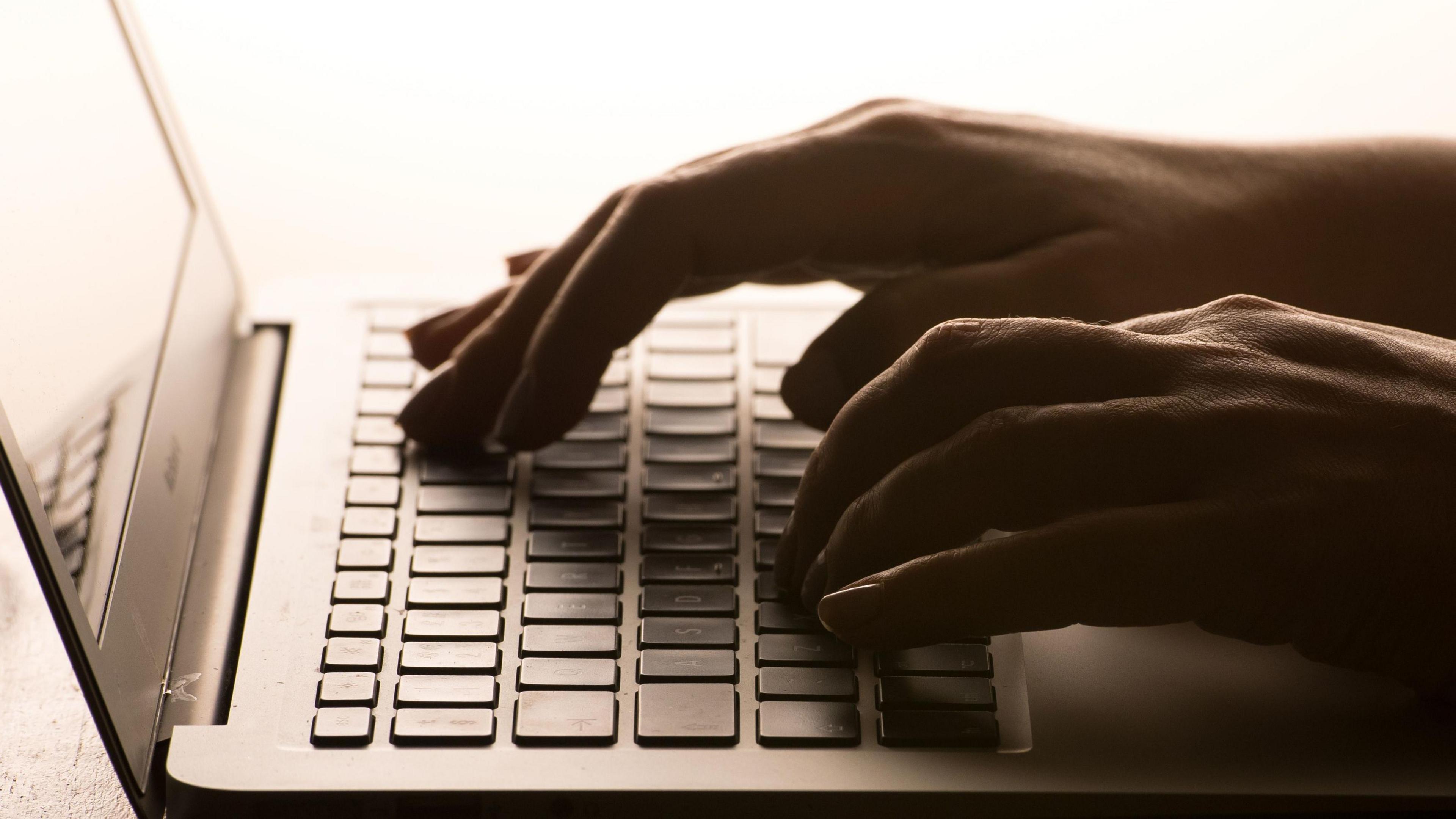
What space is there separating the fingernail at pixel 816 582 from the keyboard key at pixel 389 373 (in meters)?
0.32

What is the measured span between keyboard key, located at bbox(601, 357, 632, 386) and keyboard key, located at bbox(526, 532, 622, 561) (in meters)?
0.14

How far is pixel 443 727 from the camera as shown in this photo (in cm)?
59

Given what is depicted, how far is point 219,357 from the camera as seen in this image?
85cm

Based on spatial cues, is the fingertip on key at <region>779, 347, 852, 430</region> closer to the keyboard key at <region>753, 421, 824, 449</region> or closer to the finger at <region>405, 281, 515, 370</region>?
the keyboard key at <region>753, 421, 824, 449</region>

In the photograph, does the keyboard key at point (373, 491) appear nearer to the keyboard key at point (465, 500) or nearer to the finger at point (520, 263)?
the keyboard key at point (465, 500)

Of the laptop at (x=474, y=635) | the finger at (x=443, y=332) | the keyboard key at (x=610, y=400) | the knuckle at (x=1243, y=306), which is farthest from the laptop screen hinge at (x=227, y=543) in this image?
the knuckle at (x=1243, y=306)

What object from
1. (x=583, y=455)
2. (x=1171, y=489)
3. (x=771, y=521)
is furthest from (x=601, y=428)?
(x=1171, y=489)

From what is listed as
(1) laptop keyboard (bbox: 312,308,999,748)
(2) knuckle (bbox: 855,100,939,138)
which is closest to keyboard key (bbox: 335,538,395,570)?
(1) laptop keyboard (bbox: 312,308,999,748)

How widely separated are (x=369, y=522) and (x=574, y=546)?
0.39 ft

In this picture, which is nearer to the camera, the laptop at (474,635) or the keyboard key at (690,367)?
the laptop at (474,635)

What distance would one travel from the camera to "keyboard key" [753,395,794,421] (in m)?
0.81

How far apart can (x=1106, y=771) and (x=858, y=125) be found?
425 millimetres

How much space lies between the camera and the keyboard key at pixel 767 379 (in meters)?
0.83

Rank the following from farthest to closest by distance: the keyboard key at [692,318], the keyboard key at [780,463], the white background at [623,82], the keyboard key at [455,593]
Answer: the white background at [623,82], the keyboard key at [692,318], the keyboard key at [780,463], the keyboard key at [455,593]
